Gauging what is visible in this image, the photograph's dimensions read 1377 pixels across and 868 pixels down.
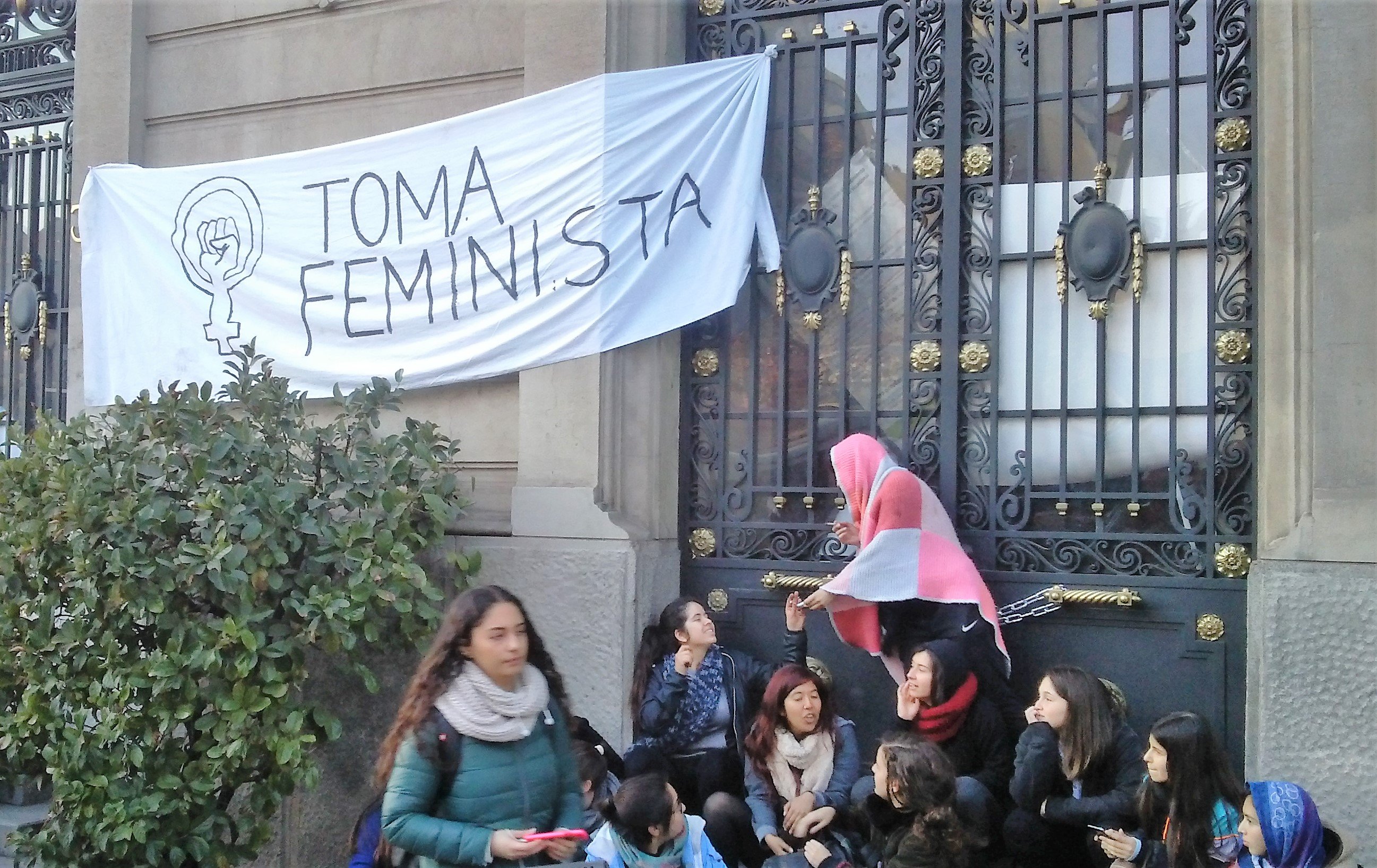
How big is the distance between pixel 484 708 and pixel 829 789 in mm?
2117

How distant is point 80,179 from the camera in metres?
8.32

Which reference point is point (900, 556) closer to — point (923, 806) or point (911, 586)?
point (911, 586)

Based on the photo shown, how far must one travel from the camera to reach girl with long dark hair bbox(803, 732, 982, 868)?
5.05 metres

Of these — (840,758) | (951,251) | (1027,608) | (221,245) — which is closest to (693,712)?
(840,758)

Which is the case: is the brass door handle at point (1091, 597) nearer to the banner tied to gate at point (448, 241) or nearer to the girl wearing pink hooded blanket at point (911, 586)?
the girl wearing pink hooded blanket at point (911, 586)

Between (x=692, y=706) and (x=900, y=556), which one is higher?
(x=900, y=556)

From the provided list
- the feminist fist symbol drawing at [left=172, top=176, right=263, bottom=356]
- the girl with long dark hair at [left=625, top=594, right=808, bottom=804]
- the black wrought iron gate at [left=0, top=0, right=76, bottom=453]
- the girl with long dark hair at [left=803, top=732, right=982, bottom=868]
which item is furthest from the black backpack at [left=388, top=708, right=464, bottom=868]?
the black wrought iron gate at [left=0, top=0, right=76, bottom=453]

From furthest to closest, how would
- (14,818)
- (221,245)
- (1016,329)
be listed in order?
(14,818), (221,245), (1016,329)

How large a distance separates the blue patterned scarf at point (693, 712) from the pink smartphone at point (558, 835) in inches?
74.2

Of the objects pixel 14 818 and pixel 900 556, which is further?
pixel 14 818

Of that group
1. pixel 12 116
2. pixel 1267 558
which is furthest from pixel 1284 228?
pixel 12 116

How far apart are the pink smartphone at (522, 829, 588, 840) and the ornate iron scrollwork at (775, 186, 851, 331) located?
125 inches

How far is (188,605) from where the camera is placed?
6.07 meters

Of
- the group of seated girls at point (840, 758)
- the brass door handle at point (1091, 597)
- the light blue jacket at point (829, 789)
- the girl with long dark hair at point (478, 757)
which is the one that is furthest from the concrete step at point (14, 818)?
the brass door handle at point (1091, 597)
